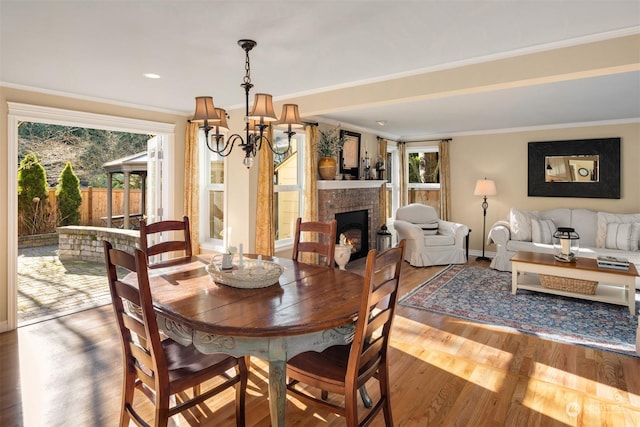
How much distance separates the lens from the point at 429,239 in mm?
6145

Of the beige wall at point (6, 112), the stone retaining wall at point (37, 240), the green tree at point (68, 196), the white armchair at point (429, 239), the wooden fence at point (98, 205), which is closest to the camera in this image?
the beige wall at point (6, 112)

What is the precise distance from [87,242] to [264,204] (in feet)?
13.0

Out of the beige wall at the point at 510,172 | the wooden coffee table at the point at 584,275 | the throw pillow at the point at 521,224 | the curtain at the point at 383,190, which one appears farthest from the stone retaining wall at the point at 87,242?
the throw pillow at the point at 521,224

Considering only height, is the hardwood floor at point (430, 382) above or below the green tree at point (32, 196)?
below

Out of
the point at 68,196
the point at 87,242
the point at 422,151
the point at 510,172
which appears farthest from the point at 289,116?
the point at 68,196

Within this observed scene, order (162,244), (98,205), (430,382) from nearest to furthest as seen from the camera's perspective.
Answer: (430,382)
(162,244)
(98,205)

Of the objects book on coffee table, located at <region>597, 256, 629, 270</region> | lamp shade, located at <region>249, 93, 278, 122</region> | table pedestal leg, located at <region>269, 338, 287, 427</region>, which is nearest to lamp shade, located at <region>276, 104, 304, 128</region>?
lamp shade, located at <region>249, 93, 278, 122</region>

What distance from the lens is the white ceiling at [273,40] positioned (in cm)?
202

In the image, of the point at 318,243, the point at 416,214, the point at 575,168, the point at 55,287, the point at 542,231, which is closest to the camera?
the point at 318,243

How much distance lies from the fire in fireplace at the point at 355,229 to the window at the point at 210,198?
181 centimetres

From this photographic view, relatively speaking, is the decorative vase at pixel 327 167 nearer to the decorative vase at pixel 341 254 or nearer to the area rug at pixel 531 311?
the decorative vase at pixel 341 254

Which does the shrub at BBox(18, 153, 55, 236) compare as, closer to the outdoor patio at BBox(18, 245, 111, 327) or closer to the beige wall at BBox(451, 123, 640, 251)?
the outdoor patio at BBox(18, 245, 111, 327)

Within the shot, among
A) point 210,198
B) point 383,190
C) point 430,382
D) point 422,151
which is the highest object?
point 422,151

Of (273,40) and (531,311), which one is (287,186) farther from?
(531,311)
